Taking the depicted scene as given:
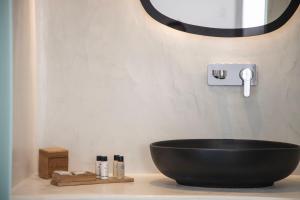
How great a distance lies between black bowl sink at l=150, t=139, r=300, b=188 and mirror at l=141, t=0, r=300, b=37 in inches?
21.2

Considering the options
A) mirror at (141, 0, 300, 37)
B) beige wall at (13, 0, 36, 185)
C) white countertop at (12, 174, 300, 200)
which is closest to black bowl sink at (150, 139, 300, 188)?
white countertop at (12, 174, 300, 200)

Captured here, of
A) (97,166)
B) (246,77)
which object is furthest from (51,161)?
(246,77)

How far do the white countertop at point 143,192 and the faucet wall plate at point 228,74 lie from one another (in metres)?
0.40

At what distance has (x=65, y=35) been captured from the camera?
1.78 meters

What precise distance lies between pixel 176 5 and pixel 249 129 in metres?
0.54

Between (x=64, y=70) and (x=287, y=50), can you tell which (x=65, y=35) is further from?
(x=287, y=50)

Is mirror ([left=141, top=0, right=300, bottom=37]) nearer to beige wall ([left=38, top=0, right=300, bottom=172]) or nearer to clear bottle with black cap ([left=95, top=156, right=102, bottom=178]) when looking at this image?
beige wall ([left=38, top=0, right=300, bottom=172])

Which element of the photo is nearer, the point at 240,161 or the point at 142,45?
the point at 240,161

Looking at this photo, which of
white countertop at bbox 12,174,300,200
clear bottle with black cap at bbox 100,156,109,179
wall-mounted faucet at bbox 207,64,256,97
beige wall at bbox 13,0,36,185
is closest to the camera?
white countertop at bbox 12,174,300,200

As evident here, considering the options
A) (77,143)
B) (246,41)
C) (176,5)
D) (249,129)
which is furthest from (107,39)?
(249,129)

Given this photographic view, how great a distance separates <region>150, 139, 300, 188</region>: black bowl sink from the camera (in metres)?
1.36

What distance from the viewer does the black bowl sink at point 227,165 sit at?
4.47 feet

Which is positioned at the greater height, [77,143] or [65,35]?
[65,35]

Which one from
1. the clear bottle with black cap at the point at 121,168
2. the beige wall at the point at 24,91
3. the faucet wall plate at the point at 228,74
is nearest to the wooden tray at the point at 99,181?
the clear bottle with black cap at the point at 121,168
